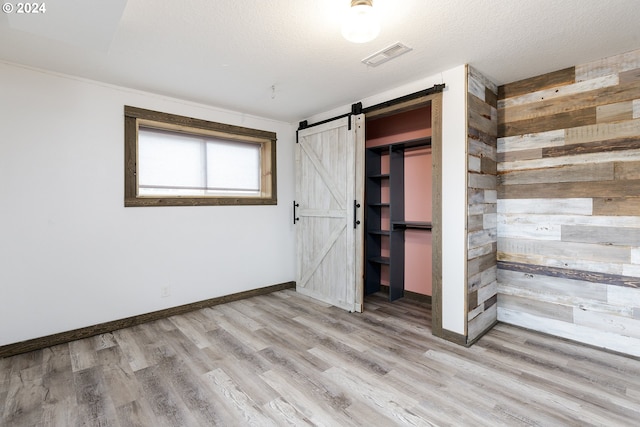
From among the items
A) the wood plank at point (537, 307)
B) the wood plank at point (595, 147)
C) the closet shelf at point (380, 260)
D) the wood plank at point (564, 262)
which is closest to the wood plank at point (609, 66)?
the wood plank at point (595, 147)

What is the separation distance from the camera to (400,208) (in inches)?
160

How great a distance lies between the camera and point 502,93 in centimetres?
312

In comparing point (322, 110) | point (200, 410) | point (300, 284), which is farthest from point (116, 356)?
point (322, 110)

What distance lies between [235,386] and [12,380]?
1.64 m

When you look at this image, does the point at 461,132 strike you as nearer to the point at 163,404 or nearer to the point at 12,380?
the point at 163,404

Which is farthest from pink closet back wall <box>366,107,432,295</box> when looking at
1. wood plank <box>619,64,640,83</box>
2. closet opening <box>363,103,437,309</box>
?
wood plank <box>619,64,640,83</box>

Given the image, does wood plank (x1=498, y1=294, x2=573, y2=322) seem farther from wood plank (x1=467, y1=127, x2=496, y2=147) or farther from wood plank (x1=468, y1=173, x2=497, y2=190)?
wood plank (x1=467, y1=127, x2=496, y2=147)

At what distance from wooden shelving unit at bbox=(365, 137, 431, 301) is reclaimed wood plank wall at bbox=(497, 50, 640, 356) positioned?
946 mm

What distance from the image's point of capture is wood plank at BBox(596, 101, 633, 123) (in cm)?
246

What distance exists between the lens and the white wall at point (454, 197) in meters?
2.68

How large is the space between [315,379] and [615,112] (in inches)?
127

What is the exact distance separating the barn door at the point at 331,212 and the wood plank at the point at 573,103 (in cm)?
154

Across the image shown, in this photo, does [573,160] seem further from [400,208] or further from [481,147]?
[400,208]

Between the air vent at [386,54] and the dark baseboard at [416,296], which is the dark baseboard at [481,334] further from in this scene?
the air vent at [386,54]
